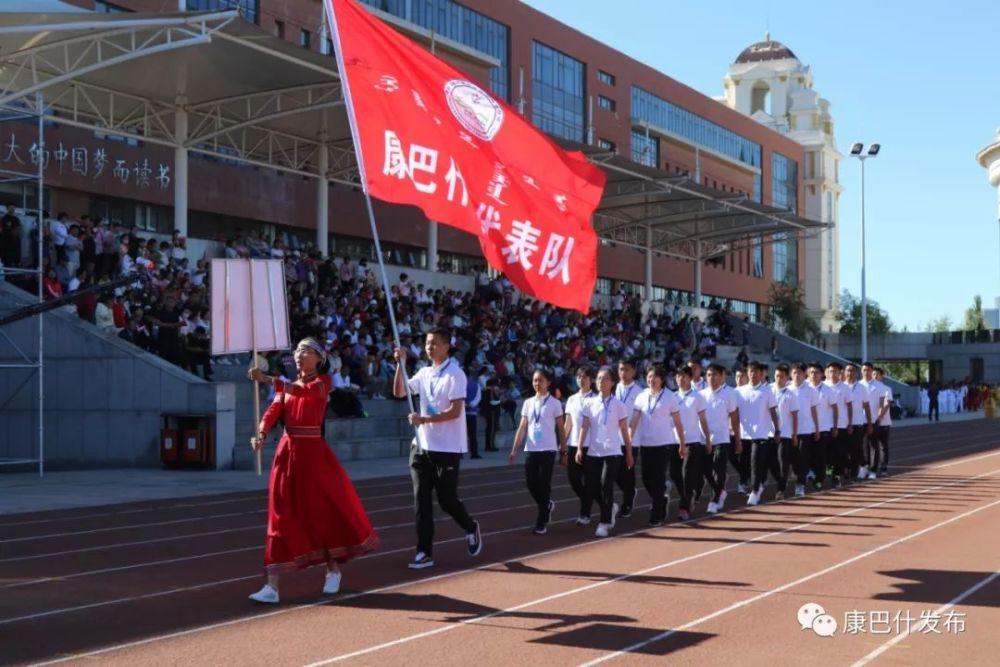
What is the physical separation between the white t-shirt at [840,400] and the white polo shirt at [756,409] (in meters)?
2.76

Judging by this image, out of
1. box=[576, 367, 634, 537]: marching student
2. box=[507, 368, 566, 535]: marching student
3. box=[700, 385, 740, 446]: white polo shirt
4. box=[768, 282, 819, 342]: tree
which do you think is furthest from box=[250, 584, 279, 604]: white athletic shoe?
box=[768, 282, 819, 342]: tree

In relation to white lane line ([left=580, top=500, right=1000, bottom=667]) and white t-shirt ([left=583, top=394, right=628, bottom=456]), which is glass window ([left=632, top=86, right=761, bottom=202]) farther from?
white lane line ([left=580, top=500, right=1000, bottom=667])

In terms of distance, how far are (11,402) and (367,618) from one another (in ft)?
53.9

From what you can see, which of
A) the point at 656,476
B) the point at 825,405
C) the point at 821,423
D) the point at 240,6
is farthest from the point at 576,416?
the point at 240,6

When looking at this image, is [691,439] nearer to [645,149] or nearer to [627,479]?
[627,479]

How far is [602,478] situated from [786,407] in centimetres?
493

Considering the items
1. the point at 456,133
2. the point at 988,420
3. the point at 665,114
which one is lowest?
the point at 988,420

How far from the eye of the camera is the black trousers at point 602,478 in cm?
1317

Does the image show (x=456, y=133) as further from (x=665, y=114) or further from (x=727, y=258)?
(x=727, y=258)

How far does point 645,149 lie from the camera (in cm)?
6175

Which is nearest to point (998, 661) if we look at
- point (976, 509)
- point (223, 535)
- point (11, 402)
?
point (223, 535)

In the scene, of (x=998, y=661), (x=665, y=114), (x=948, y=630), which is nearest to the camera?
(x=998, y=661)

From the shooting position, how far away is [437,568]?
10.5 meters

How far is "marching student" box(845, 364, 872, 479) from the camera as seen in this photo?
2027 centimetres
